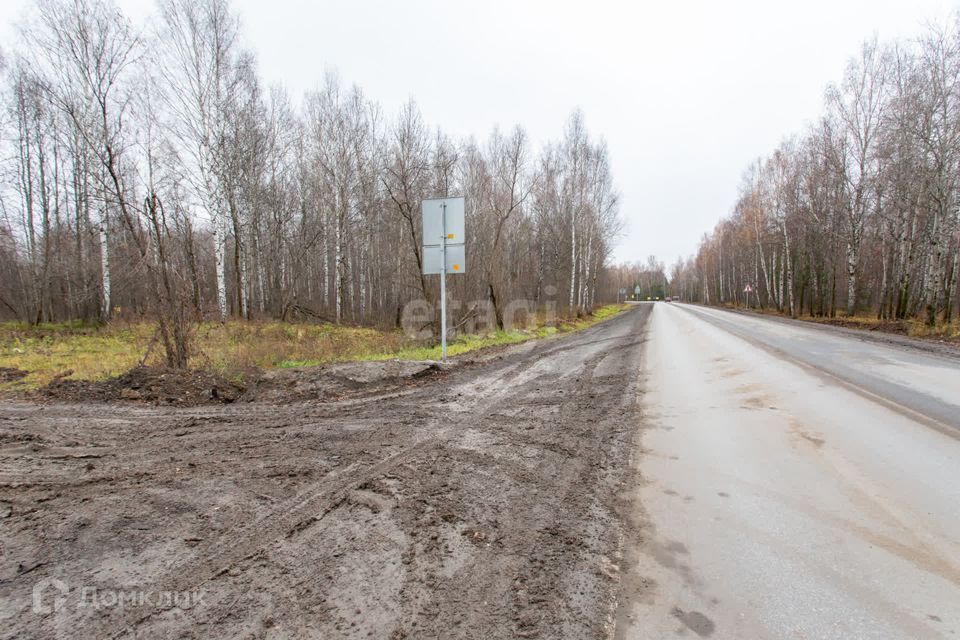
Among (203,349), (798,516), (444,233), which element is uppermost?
(444,233)

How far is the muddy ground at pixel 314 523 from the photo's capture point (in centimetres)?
194

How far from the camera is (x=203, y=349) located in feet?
35.0

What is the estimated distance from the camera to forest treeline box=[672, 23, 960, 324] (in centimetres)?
1558

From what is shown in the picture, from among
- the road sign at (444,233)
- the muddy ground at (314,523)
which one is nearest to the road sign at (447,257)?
the road sign at (444,233)

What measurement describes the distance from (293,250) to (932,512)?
26532 mm

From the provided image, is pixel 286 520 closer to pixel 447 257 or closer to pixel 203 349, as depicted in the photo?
pixel 447 257

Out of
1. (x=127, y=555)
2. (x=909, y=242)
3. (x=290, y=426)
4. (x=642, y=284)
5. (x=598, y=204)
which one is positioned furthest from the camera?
(x=642, y=284)

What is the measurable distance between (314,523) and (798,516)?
3.45 m

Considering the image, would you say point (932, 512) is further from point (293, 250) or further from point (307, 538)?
point (293, 250)

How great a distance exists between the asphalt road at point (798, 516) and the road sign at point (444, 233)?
537 cm

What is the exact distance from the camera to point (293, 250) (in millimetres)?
24141

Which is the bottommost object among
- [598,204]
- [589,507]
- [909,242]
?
[589,507]

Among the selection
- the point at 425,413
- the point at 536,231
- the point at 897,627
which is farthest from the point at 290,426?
the point at 536,231

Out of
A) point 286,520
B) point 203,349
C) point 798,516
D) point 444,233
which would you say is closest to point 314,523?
point 286,520
